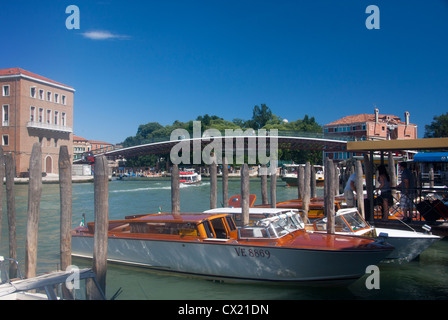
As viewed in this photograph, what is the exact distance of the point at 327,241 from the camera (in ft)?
27.2

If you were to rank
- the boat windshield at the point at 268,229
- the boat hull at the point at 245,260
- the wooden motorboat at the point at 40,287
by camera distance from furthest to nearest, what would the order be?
the boat windshield at the point at 268,229 < the boat hull at the point at 245,260 < the wooden motorboat at the point at 40,287

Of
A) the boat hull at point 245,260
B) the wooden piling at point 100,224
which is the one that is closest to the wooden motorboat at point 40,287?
the wooden piling at point 100,224

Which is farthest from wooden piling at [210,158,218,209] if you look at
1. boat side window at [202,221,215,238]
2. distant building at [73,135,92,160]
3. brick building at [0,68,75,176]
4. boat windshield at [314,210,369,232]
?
distant building at [73,135,92,160]

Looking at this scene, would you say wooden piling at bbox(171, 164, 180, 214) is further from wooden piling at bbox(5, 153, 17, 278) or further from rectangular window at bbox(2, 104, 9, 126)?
rectangular window at bbox(2, 104, 9, 126)

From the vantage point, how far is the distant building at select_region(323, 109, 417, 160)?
58.1 meters

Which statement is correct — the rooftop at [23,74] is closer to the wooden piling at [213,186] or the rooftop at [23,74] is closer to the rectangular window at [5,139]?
the rectangular window at [5,139]

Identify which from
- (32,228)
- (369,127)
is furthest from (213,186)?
(369,127)

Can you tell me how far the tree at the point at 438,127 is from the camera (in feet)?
174

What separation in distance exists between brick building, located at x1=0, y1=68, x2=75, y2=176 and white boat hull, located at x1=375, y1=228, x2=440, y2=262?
42591 millimetres

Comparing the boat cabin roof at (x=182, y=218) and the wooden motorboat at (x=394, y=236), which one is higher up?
the boat cabin roof at (x=182, y=218)

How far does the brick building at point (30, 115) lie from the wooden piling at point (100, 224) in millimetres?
41260
